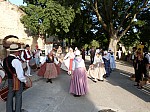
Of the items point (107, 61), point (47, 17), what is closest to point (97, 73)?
point (107, 61)

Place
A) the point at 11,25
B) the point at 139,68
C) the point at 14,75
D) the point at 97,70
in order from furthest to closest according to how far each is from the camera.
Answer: the point at 11,25 → the point at 97,70 → the point at 139,68 → the point at 14,75

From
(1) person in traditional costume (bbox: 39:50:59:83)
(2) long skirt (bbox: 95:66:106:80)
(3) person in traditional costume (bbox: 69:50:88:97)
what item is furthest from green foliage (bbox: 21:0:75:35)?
(3) person in traditional costume (bbox: 69:50:88:97)

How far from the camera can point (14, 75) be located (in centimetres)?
546

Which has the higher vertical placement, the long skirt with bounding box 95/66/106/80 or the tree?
the tree

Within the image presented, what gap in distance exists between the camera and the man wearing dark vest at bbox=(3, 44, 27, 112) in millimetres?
5340

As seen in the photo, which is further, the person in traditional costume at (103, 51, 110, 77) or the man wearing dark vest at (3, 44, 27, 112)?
the person in traditional costume at (103, 51, 110, 77)

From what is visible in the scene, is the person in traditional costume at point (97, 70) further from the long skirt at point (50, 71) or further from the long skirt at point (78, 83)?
the long skirt at point (78, 83)

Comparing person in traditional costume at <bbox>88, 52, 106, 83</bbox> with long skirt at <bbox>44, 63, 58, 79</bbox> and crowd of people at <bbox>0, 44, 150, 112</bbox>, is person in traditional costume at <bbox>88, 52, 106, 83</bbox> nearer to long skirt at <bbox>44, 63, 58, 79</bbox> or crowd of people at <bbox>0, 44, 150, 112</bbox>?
crowd of people at <bbox>0, 44, 150, 112</bbox>

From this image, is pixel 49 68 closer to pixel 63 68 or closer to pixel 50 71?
pixel 50 71

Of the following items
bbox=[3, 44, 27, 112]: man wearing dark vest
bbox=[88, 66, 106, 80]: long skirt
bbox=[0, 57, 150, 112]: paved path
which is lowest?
bbox=[0, 57, 150, 112]: paved path

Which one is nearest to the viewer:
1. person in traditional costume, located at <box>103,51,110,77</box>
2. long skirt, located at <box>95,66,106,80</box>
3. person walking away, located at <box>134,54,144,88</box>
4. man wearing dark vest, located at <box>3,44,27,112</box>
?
man wearing dark vest, located at <box>3,44,27,112</box>

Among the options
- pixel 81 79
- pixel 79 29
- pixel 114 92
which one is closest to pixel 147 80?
pixel 114 92

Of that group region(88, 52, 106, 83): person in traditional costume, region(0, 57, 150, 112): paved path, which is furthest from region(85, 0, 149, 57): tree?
region(0, 57, 150, 112): paved path

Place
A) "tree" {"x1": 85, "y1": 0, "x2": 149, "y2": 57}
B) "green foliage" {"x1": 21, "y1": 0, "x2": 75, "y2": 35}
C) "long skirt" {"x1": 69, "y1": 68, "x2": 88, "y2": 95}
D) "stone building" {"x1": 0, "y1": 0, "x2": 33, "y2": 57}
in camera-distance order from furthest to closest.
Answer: "green foliage" {"x1": 21, "y1": 0, "x2": 75, "y2": 35}, "tree" {"x1": 85, "y1": 0, "x2": 149, "y2": 57}, "stone building" {"x1": 0, "y1": 0, "x2": 33, "y2": 57}, "long skirt" {"x1": 69, "y1": 68, "x2": 88, "y2": 95}
